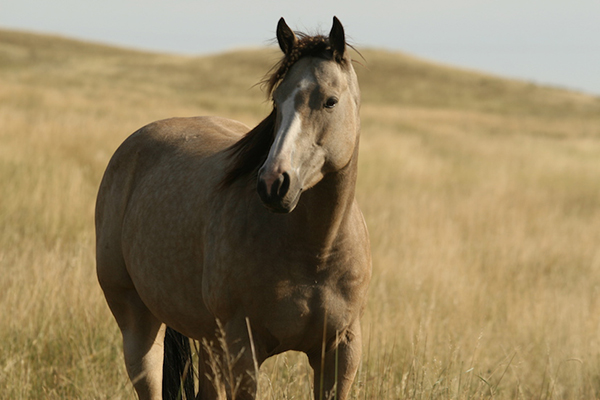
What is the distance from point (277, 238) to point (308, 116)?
49 centimetres

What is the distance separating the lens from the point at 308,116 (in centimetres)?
196

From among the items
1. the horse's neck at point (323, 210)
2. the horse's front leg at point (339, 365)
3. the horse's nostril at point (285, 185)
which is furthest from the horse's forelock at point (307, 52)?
the horse's front leg at point (339, 365)

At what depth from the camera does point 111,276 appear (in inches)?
121

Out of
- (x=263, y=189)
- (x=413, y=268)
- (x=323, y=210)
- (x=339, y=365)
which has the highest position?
(x=263, y=189)

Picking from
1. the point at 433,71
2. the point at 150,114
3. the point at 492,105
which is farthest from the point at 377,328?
the point at 433,71

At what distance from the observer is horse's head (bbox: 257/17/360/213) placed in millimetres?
1805

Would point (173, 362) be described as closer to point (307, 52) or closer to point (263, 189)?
point (263, 189)

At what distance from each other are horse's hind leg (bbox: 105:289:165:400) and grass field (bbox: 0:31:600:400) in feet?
0.76

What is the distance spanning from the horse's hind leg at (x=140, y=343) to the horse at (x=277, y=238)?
1.21ft

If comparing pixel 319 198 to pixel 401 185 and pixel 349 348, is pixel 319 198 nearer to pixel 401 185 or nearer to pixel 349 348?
pixel 349 348

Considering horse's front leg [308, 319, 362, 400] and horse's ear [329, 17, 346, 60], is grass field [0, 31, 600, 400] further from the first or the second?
horse's ear [329, 17, 346, 60]

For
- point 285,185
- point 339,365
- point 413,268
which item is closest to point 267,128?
point 285,185

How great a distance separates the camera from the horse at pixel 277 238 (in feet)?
6.52

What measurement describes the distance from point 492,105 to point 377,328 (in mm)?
42531
